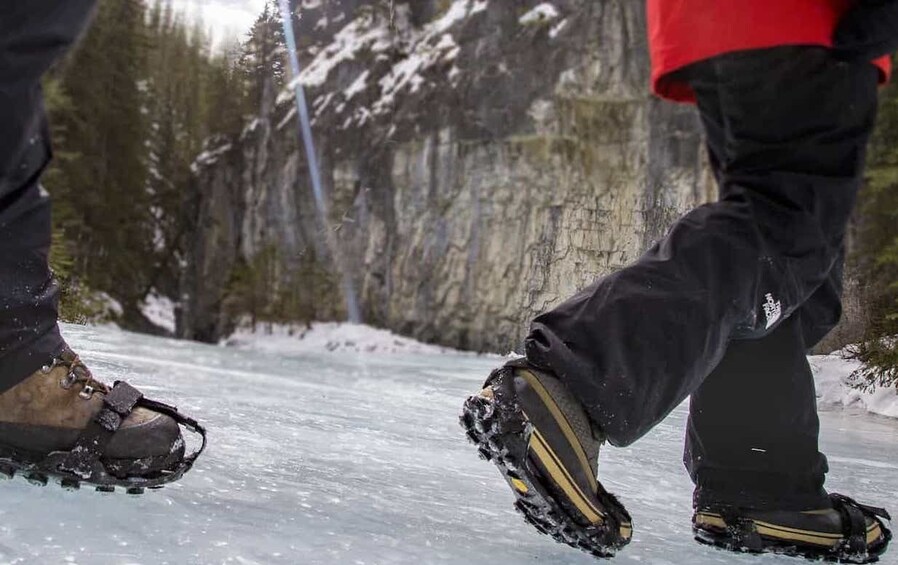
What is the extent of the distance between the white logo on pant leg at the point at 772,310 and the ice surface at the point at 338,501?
0.73ft

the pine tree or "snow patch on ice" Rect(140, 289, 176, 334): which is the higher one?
the pine tree

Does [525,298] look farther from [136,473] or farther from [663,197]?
[136,473]

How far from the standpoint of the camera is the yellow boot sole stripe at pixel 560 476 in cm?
53

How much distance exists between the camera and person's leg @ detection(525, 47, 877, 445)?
565 millimetres

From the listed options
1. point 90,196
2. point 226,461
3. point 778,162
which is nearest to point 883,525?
point 778,162

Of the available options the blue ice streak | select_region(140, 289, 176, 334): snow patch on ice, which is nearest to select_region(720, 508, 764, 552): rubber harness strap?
the blue ice streak

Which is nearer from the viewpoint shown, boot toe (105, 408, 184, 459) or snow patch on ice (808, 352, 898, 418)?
boot toe (105, 408, 184, 459)

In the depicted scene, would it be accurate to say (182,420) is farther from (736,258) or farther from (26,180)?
(736,258)

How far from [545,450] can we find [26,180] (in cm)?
48

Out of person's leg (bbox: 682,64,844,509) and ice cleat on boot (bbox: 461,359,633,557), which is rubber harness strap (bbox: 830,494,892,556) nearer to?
person's leg (bbox: 682,64,844,509)

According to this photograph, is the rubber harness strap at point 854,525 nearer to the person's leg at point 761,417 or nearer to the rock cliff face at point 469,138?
the person's leg at point 761,417

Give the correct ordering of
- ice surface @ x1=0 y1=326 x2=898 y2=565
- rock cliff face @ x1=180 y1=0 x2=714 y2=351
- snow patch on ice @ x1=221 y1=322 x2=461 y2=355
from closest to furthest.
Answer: ice surface @ x1=0 y1=326 x2=898 y2=565, snow patch on ice @ x1=221 y1=322 x2=461 y2=355, rock cliff face @ x1=180 y1=0 x2=714 y2=351

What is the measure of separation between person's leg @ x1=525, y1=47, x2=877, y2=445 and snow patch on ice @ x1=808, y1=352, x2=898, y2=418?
56 centimetres

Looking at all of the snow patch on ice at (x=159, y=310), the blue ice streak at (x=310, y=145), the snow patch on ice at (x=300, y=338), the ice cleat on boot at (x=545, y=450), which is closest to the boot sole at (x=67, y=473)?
the ice cleat on boot at (x=545, y=450)
